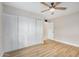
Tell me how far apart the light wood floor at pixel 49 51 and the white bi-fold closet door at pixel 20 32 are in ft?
0.25

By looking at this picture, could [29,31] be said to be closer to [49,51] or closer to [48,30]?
[48,30]

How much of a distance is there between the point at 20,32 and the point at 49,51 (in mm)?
529

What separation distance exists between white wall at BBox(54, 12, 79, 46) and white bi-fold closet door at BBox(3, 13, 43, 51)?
0.29 metres

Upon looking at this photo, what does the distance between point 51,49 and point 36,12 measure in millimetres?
622

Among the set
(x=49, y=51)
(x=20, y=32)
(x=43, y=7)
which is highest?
(x=43, y=7)

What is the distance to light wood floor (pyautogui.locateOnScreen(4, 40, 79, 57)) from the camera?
120 centimetres

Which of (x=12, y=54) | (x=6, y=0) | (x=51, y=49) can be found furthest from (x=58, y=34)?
(x=6, y=0)

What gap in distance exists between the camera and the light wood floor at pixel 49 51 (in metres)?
1.20

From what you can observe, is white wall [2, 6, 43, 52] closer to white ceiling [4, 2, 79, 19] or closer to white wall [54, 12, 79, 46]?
white ceiling [4, 2, 79, 19]

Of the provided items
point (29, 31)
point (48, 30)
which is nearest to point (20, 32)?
point (29, 31)

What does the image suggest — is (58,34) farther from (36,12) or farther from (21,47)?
(21,47)

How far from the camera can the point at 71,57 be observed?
1173mm

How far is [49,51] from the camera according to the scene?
124cm

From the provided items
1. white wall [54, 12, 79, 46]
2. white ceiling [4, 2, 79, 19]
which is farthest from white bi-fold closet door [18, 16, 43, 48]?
white wall [54, 12, 79, 46]
